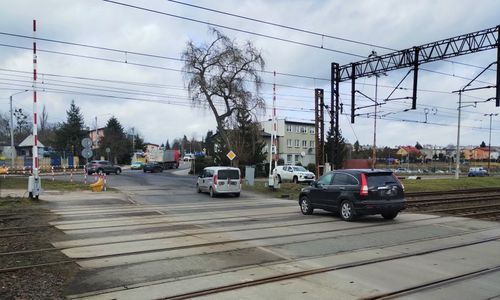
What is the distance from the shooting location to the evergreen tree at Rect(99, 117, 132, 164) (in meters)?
91.1

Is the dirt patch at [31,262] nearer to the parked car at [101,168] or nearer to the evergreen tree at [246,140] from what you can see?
the evergreen tree at [246,140]

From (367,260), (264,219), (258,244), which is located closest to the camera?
(367,260)

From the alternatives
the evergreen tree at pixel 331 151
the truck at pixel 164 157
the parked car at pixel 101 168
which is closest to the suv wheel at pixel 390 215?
the evergreen tree at pixel 331 151

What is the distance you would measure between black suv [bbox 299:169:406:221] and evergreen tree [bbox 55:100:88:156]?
71.9m

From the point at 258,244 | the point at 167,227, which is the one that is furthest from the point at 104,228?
the point at 258,244

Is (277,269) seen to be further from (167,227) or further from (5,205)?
(5,205)

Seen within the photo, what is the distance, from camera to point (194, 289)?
266 inches

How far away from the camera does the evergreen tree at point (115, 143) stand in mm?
91125

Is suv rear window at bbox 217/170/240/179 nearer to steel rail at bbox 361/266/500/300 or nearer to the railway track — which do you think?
the railway track

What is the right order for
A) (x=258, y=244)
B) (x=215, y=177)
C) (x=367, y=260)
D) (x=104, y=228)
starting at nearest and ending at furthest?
1. (x=367, y=260)
2. (x=258, y=244)
3. (x=104, y=228)
4. (x=215, y=177)

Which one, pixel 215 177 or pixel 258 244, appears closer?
pixel 258 244

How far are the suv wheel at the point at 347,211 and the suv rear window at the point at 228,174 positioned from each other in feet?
41.4

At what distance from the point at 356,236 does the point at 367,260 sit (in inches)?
119

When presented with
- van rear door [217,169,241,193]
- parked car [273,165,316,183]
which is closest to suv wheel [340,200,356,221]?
van rear door [217,169,241,193]
